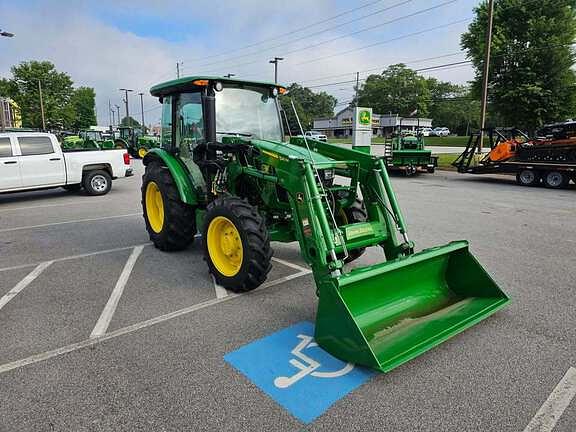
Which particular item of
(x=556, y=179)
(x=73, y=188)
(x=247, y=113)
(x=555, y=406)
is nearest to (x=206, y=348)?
(x=555, y=406)

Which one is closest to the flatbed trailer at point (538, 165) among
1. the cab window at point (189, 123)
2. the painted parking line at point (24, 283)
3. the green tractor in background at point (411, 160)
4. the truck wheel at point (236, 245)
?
the green tractor in background at point (411, 160)

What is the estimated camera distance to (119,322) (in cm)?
379

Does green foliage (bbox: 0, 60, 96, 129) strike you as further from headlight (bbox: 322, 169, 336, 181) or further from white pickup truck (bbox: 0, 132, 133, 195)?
headlight (bbox: 322, 169, 336, 181)

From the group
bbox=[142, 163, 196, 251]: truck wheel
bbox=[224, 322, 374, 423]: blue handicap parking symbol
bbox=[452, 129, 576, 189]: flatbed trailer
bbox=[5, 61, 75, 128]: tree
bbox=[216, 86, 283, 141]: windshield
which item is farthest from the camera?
bbox=[5, 61, 75, 128]: tree

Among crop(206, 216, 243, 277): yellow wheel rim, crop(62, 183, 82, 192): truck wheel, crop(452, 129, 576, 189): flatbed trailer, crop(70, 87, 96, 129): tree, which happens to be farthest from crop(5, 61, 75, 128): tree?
crop(206, 216, 243, 277): yellow wheel rim

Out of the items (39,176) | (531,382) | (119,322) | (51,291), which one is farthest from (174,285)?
(39,176)

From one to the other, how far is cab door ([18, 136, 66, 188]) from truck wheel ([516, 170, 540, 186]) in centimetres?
1479

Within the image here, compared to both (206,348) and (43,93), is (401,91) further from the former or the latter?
(206,348)

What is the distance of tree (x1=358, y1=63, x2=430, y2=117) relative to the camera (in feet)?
258

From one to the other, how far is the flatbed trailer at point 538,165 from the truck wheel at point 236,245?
12.9 meters

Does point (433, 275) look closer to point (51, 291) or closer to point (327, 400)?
point (327, 400)

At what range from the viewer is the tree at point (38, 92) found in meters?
44.3

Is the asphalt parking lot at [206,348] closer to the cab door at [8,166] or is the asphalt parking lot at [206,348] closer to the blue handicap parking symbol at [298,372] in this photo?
the blue handicap parking symbol at [298,372]

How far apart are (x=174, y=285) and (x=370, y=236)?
234 centimetres
